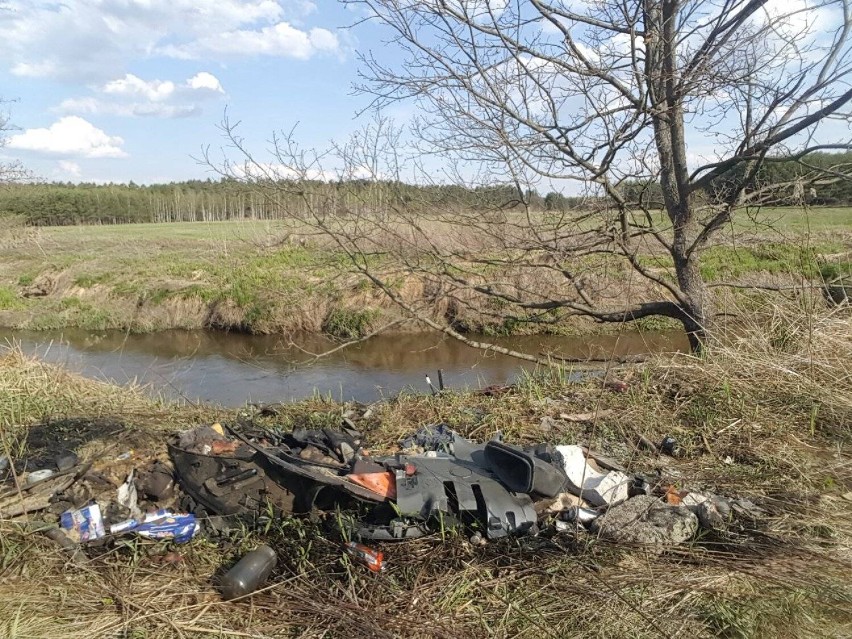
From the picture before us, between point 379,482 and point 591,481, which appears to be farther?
point 591,481

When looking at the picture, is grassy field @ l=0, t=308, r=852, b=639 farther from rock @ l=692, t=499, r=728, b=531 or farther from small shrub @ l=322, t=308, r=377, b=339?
small shrub @ l=322, t=308, r=377, b=339

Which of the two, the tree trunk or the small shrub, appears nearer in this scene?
the tree trunk

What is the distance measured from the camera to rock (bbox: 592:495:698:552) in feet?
8.90

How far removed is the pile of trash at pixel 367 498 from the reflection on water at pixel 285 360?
4.47 m

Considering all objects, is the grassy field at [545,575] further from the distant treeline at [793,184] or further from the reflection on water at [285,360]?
the reflection on water at [285,360]

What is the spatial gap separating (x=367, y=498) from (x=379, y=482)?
0.15 meters

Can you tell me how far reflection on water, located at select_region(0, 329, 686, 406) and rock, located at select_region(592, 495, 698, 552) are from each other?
4.90 metres

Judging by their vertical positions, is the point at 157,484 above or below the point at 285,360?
above

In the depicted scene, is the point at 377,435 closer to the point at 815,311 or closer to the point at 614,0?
the point at 815,311

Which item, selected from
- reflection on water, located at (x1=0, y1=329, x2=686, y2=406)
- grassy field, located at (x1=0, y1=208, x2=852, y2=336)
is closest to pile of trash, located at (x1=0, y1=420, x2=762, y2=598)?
reflection on water, located at (x1=0, y1=329, x2=686, y2=406)

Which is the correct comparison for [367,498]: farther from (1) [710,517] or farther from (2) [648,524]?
(1) [710,517]

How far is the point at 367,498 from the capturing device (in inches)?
113

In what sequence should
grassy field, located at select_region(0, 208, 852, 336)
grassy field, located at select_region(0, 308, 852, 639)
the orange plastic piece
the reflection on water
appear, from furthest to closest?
1. grassy field, located at select_region(0, 208, 852, 336)
2. the reflection on water
3. the orange plastic piece
4. grassy field, located at select_region(0, 308, 852, 639)

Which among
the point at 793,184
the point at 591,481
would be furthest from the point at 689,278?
the point at 591,481
